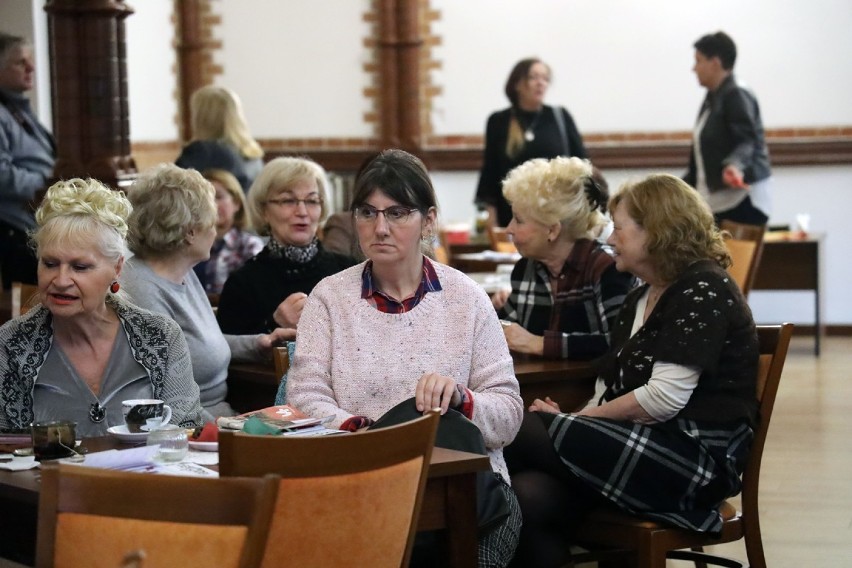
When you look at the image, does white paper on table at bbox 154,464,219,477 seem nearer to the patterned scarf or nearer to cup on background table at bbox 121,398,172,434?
cup on background table at bbox 121,398,172,434

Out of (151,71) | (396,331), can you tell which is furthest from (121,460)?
(151,71)

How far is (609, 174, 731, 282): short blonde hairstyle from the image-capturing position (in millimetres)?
3445

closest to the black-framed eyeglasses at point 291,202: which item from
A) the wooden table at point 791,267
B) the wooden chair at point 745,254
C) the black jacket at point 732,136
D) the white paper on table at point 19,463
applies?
the white paper on table at point 19,463

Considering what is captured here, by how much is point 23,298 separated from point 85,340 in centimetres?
97

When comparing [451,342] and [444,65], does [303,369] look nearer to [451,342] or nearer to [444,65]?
[451,342]

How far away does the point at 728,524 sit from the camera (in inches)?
131

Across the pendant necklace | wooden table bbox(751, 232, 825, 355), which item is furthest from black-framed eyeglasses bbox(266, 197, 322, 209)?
wooden table bbox(751, 232, 825, 355)

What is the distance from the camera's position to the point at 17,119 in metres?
5.98

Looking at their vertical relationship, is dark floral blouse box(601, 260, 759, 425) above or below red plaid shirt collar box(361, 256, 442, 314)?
below

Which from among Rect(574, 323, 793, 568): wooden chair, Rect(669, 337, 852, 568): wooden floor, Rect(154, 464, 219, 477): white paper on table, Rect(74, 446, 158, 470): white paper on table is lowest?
Rect(669, 337, 852, 568): wooden floor

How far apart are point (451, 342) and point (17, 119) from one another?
134 inches

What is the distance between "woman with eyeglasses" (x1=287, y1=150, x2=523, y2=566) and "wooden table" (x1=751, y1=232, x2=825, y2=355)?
17.6 ft

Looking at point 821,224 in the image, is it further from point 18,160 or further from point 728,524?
point 728,524

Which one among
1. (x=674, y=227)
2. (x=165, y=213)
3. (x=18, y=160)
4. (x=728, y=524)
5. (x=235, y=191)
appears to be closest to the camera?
(x=728, y=524)
